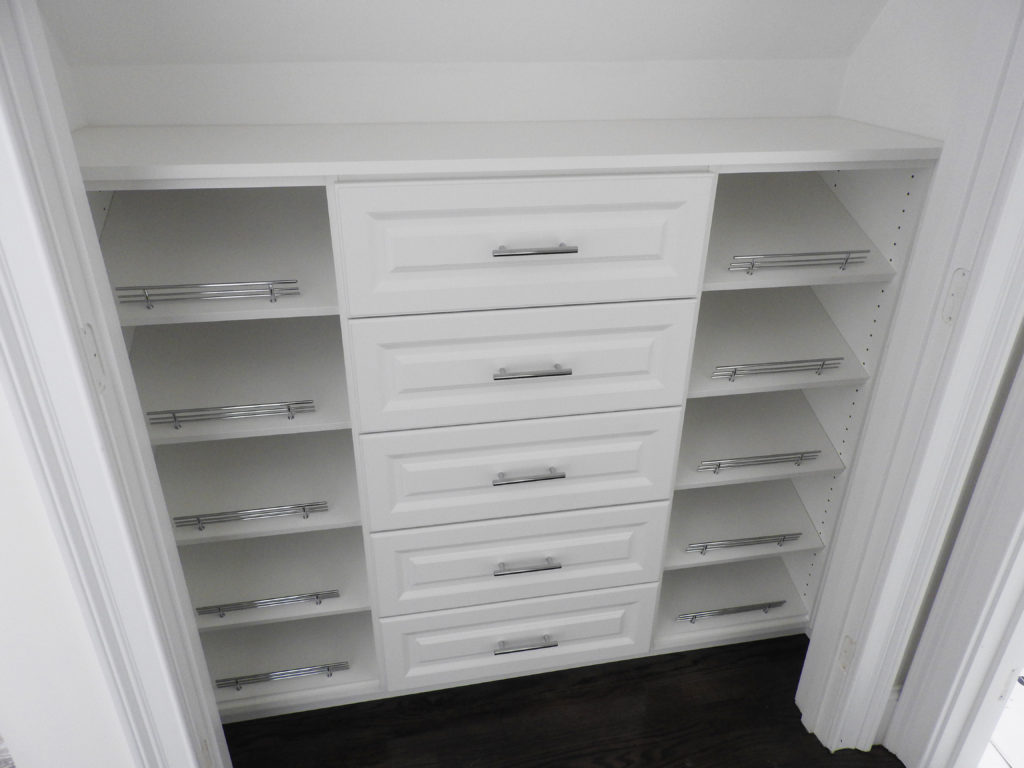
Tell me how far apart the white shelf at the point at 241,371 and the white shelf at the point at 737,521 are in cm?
84

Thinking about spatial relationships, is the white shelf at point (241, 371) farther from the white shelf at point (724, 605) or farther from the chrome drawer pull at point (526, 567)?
the white shelf at point (724, 605)

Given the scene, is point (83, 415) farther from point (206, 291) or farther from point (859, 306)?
point (859, 306)

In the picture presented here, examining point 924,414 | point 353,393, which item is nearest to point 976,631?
point 924,414

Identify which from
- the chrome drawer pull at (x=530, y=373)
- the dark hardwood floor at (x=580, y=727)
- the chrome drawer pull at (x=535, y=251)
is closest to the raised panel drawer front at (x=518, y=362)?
the chrome drawer pull at (x=530, y=373)

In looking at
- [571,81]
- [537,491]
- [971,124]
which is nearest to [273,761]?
[537,491]

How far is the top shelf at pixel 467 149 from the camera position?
109 cm

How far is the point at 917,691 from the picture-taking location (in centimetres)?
151

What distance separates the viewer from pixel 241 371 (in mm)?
1424

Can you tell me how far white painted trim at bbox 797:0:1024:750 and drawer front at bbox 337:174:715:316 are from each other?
37 centimetres

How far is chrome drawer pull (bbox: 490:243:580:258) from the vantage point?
1.19 meters

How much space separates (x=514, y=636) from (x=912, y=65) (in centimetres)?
141

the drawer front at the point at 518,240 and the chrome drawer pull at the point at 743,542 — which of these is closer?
the drawer front at the point at 518,240

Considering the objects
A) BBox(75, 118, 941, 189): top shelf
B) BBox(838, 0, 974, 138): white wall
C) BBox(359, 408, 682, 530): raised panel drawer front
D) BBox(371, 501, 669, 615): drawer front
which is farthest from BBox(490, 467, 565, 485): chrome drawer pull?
BBox(838, 0, 974, 138): white wall

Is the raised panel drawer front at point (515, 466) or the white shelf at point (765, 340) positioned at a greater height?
the white shelf at point (765, 340)
